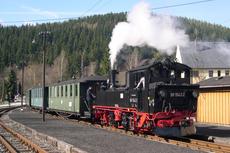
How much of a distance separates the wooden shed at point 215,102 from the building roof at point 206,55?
31.4 meters

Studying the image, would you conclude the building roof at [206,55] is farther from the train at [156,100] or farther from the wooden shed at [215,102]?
the train at [156,100]

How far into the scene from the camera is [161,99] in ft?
59.0

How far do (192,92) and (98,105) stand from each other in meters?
8.14

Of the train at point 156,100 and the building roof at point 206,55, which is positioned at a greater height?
the building roof at point 206,55

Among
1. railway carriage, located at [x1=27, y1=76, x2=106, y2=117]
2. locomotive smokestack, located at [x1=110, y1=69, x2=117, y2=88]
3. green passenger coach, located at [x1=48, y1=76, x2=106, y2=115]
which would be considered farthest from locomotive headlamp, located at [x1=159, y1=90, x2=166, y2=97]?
green passenger coach, located at [x1=48, y1=76, x2=106, y2=115]

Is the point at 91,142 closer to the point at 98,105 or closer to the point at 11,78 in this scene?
the point at 98,105

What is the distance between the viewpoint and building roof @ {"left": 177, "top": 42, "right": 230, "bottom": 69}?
60.2 meters

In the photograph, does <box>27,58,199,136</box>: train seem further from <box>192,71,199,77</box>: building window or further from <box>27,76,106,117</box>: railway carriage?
<box>192,71,199,77</box>: building window

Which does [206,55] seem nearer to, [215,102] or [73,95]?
[73,95]

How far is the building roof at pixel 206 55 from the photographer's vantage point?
60.2 meters

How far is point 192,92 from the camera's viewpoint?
18.5 meters

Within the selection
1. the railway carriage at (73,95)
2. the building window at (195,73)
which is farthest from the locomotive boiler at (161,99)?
the building window at (195,73)

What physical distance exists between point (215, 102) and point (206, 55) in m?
35.4

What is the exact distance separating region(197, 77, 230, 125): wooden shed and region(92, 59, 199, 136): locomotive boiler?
244 inches
